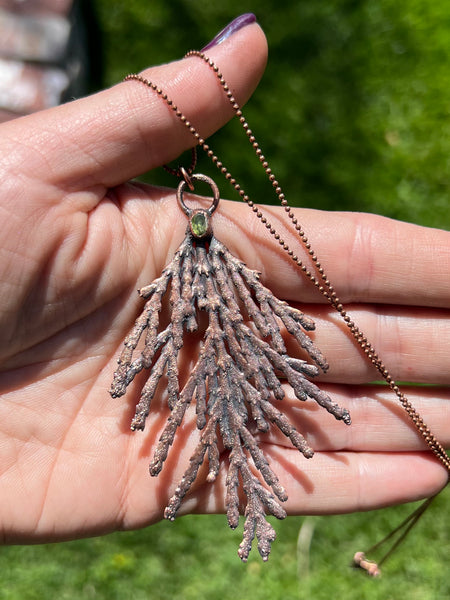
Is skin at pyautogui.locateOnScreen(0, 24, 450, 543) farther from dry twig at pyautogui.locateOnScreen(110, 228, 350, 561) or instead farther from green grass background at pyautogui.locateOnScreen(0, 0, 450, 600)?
green grass background at pyautogui.locateOnScreen(0, 0, 450, 600)

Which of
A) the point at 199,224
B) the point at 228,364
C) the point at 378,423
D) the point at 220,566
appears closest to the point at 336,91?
the point at 199,224

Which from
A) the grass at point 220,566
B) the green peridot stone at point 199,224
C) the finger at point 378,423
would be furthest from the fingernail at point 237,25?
the grass at point 220,566

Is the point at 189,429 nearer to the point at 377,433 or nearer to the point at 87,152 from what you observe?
the point at 377,433

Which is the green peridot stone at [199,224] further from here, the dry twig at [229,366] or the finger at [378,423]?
the finger at [378,423]

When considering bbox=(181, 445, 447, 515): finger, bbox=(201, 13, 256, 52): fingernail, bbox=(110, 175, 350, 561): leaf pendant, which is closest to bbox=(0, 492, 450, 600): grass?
bbox=(181, 445, 447, 515): finger

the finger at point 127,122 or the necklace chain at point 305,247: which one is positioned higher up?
the finger at point 127,122

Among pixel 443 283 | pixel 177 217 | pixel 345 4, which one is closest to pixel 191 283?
pixel 177 217
